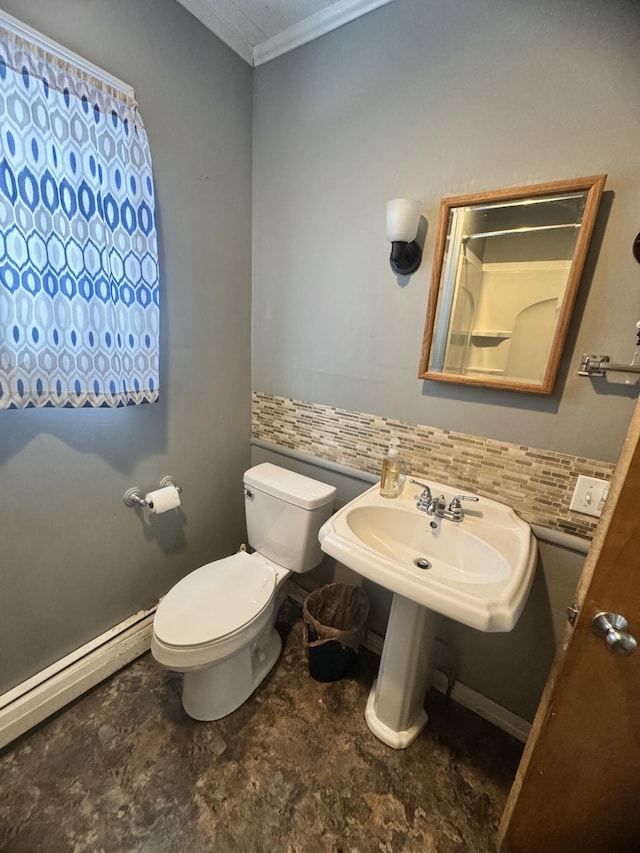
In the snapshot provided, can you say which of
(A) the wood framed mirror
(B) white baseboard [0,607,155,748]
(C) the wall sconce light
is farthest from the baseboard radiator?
(C) the wall sconce light

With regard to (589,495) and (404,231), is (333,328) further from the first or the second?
(589,495)

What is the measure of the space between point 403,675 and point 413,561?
392 millimetres

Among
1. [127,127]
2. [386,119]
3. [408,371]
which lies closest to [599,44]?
[386,119]

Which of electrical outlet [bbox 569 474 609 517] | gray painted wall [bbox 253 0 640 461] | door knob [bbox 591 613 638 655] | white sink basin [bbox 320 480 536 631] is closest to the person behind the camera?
door knob [bbox 591 613 638 655]

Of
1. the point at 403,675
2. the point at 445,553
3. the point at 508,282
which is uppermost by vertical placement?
the point at 508,282

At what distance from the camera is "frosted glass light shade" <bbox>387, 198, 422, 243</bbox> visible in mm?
1062

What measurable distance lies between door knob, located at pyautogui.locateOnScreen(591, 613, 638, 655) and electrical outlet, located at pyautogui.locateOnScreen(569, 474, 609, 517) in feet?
1.38

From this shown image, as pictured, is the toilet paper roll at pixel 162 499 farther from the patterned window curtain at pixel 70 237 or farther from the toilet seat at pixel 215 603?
the patterned window curtain at pixel 70 237

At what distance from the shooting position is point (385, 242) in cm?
123

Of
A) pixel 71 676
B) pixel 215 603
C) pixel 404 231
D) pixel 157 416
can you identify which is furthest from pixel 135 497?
pixel 404 231

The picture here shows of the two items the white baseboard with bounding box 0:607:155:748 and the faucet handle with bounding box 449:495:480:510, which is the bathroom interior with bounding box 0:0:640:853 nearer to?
the white baseboard with bounding box 0:607:155:748

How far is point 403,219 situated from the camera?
107 centimetres

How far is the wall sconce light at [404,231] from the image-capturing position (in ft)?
3.49

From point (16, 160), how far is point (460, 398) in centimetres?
145
